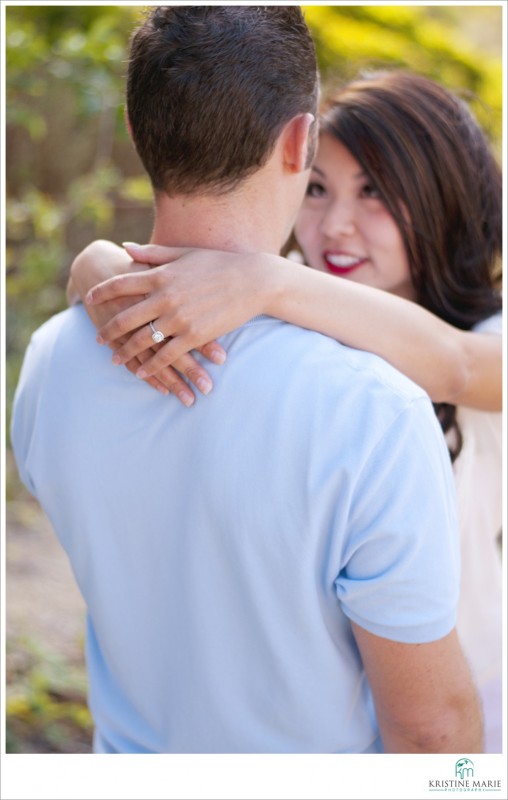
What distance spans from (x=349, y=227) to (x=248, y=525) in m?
1.14

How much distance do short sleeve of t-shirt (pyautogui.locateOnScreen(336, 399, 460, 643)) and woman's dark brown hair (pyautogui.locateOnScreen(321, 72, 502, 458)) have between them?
104cm

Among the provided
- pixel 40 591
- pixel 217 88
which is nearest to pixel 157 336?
pixel 217 88

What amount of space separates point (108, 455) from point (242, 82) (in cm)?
69

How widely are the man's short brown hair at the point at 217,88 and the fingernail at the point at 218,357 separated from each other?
280 mm

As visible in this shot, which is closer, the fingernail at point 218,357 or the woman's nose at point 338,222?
the fingernail at point 218,357

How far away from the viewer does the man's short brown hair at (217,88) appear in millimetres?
1392

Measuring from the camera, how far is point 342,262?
7.61 ft

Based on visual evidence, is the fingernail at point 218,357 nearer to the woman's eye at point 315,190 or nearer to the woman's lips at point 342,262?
the woman's lips at point 342,262

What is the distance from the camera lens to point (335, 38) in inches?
220

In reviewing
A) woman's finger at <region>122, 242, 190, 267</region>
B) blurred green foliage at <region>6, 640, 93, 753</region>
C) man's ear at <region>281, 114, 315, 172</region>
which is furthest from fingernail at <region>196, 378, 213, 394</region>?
blurred green foliage at <region>6, 640, 93, 753</region>

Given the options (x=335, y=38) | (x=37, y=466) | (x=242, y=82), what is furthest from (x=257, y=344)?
(x=335, y=38)

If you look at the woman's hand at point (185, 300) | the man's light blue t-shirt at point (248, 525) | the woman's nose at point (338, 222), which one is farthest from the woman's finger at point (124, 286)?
the woman's nose at point (338, 222)

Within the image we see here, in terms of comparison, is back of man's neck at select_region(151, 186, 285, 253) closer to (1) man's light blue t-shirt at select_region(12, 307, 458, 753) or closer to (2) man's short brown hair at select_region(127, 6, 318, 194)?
(2) man's short brown hair at select_region(127, 6, 318, 194)

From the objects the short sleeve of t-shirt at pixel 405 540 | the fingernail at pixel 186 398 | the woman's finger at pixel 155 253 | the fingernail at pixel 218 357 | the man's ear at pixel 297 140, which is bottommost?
the short sleeve of t-shirt at pixel 405 540
